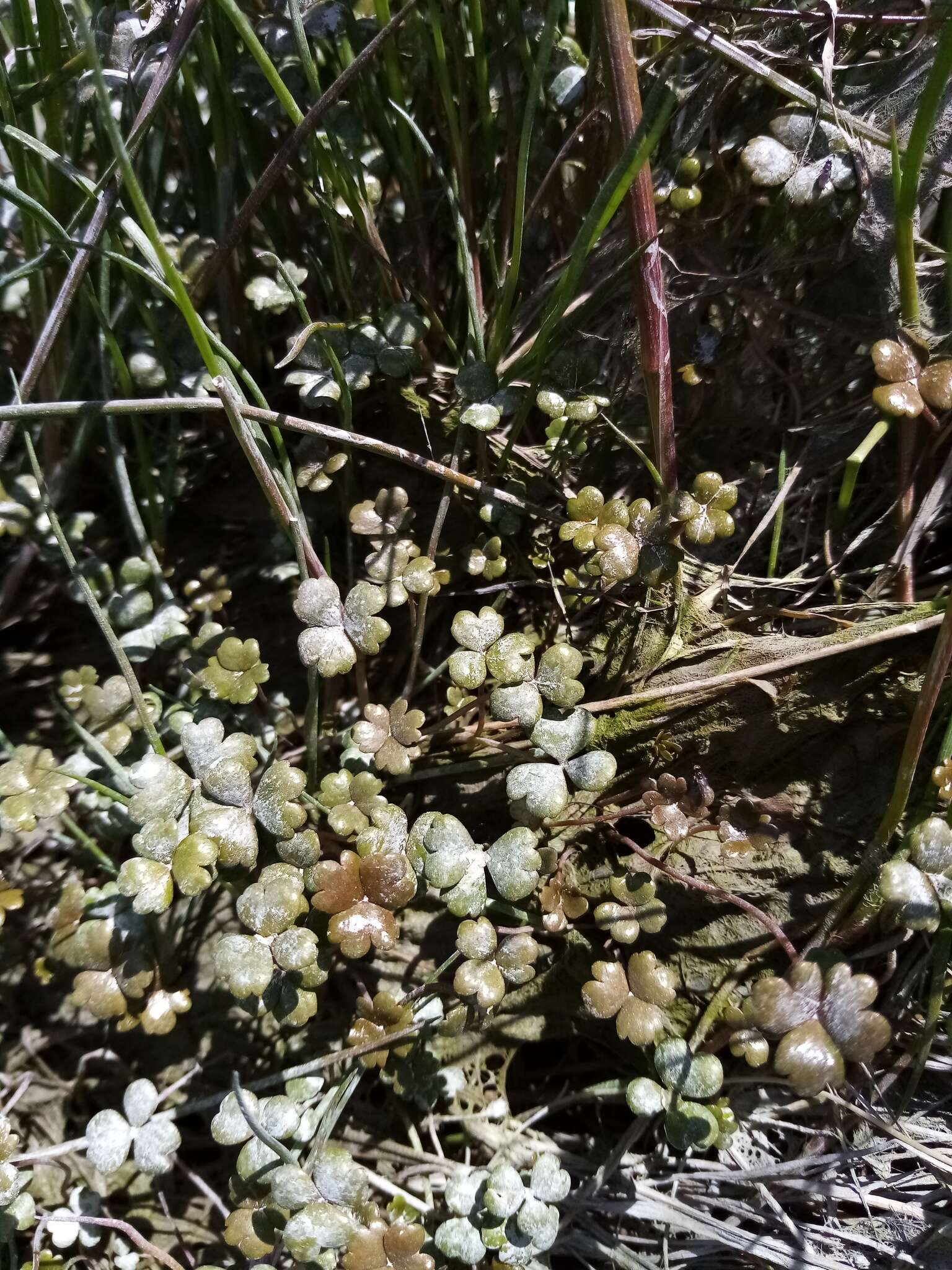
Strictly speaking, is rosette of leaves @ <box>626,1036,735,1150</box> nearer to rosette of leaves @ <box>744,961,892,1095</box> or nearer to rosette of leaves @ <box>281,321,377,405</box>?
rosette of leaves @ <box>744,961,892,1095</box>

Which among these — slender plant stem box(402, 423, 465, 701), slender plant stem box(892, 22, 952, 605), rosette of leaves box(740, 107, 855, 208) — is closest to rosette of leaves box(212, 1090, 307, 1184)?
slender plant stem box(402, 423, 465, 701)

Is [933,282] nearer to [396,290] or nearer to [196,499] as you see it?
[396,290]

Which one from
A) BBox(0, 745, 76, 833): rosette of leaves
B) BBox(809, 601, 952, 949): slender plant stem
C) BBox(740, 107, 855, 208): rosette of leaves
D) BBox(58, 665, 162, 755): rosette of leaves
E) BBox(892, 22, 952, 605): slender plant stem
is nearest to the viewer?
BBox(892, 22, 952, 605): slender plant stem

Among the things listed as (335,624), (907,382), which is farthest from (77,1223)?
(907,382)

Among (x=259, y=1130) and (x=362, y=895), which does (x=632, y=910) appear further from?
(x=259, y=1130)

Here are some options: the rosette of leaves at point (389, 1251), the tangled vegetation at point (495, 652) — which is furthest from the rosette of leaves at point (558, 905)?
the rosette of leaves at point (389, 1251)

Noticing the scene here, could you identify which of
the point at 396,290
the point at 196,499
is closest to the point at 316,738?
the point at 196,499

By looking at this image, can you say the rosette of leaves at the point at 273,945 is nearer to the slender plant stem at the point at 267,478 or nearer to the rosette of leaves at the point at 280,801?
the rosette of leaves at the point at 280,801
